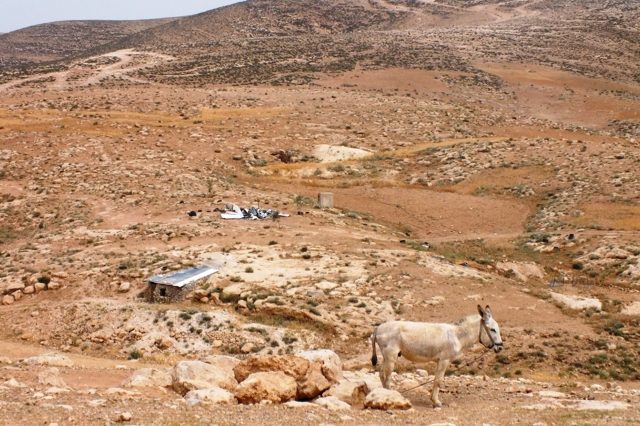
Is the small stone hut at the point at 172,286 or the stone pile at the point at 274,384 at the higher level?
the stone pile at the point at 274,384

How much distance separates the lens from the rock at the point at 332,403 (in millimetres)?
9414

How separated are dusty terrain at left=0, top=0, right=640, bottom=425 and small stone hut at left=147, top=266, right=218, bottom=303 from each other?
0.40 meters

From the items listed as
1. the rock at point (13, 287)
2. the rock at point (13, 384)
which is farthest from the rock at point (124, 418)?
the rock at point (13, 287)

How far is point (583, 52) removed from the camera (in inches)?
3305

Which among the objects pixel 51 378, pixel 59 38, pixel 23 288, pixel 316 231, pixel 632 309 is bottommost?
pixel 632 309

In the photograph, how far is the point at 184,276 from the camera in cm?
1744

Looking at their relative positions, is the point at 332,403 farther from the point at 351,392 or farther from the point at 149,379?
the point at 149,379

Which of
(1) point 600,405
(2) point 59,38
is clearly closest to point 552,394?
(1) point 600,405

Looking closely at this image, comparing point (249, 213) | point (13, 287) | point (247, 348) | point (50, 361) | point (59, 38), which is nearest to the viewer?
point (50, 361)

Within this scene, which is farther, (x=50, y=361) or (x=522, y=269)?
(x=522, y=269)

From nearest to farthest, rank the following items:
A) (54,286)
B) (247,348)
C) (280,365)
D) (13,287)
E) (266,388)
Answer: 1. (266,388)
2. (280,365)
3. (247,348)
4. (54,286)
5. (13,287)

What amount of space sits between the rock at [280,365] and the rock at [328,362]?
0.46 meters

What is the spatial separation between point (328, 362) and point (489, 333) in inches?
106

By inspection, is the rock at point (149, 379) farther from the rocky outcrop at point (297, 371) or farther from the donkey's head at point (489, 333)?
the donkey's head at point (489, 333)
